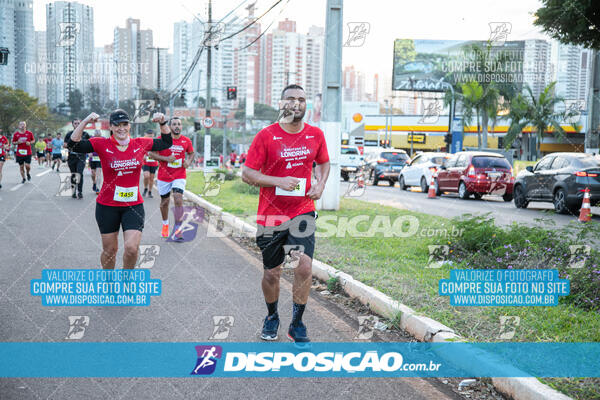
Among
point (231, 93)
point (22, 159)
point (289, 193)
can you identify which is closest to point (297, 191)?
point (289, 193)

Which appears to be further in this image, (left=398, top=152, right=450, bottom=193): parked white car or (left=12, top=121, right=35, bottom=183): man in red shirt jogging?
(left=398, top=152, right=450, bottom=193): parked white car

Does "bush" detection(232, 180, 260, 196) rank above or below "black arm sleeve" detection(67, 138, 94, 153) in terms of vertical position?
below

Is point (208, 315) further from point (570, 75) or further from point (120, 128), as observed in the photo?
point (570, 75)

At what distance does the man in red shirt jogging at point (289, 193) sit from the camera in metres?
4.97

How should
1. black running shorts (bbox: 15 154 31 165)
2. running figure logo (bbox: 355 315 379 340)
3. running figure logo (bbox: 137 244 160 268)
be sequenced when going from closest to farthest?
running figure logo (bbox: 355 315 379 340) → running figure logo (bbox: 137 244 160 268) → black running shorts (bbox: 15 154 31 165)

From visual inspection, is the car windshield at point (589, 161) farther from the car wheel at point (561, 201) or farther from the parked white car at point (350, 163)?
the parked white car at point (350, 163)

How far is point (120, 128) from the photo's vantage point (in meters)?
6.33

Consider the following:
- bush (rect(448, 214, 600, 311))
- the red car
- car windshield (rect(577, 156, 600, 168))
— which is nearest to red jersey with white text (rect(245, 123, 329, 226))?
bush (rect(448, 214, 600, 311))

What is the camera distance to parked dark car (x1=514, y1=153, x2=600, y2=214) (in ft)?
49.2

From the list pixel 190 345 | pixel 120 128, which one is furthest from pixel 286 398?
pixel 120 128

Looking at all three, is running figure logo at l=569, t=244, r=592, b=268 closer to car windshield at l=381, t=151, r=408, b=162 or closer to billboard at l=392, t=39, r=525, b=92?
car windshield at l=381, t=151, r=408, b=162

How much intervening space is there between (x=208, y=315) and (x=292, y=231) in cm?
146

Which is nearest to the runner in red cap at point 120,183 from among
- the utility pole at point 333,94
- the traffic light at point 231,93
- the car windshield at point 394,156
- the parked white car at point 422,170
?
the utility pole at point 333,94

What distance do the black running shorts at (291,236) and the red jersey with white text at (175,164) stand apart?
589cm
